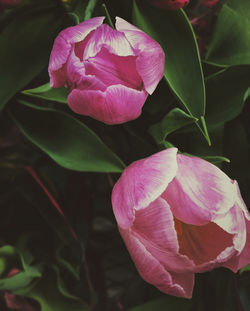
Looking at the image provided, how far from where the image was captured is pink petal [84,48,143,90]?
1.30 feet

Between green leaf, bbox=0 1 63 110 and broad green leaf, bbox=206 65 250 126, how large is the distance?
14 centimetres

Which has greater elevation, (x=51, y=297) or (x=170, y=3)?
(x=170, y=3)

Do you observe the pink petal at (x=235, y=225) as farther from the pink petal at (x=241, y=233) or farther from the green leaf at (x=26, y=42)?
the green leaf at (x=26, y=42)

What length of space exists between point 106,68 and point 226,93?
0.44 feet

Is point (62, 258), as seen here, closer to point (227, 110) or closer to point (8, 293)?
point (8, 293)

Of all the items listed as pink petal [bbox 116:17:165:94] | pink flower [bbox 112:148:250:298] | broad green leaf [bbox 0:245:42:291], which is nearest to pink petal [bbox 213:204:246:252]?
pink flower [bbox 112:148:250:298]

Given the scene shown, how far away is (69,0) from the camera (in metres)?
0.49

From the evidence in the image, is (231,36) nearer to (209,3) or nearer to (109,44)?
(209,3)

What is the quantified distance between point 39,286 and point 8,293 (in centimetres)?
3

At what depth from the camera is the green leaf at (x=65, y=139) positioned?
48 cm

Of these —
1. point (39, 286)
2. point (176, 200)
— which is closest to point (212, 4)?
point (176, 200)

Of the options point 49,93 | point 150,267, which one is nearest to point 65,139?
point 49,93

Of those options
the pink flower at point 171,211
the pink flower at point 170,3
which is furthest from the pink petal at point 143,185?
the pink flower at point 170,3

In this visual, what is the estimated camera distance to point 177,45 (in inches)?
18.7
